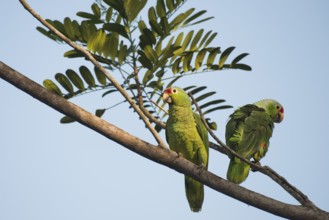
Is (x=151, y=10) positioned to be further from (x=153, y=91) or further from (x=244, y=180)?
(x=244, y=180)

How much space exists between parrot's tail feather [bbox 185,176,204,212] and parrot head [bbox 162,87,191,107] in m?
0.80

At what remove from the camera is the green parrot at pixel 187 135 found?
13.2 feet

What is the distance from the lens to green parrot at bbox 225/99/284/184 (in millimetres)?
3984

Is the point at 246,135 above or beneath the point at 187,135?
A: above

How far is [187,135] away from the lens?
4.04 m

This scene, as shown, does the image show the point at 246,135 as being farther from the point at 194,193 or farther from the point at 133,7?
the point at 133,7

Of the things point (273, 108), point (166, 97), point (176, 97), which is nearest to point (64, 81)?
point (166, 97)

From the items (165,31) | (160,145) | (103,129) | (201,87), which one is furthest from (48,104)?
(201,87)

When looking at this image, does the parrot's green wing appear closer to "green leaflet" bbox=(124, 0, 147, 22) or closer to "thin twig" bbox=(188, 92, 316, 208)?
"thin twig" bbox=(188, 92, 316, 208)

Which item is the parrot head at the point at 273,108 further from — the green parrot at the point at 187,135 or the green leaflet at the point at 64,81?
the green leaflet at the point at 64,81

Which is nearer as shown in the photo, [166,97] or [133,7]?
[133,7]

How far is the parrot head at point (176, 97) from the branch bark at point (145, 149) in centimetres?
130

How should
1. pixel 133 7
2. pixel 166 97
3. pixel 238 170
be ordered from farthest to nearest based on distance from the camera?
pixel 166 97, pixel 238 170, pixel 133 7

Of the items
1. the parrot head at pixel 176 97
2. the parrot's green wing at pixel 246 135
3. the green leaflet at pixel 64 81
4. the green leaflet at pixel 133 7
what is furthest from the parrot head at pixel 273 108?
the green leaflet at pixel 64 81
